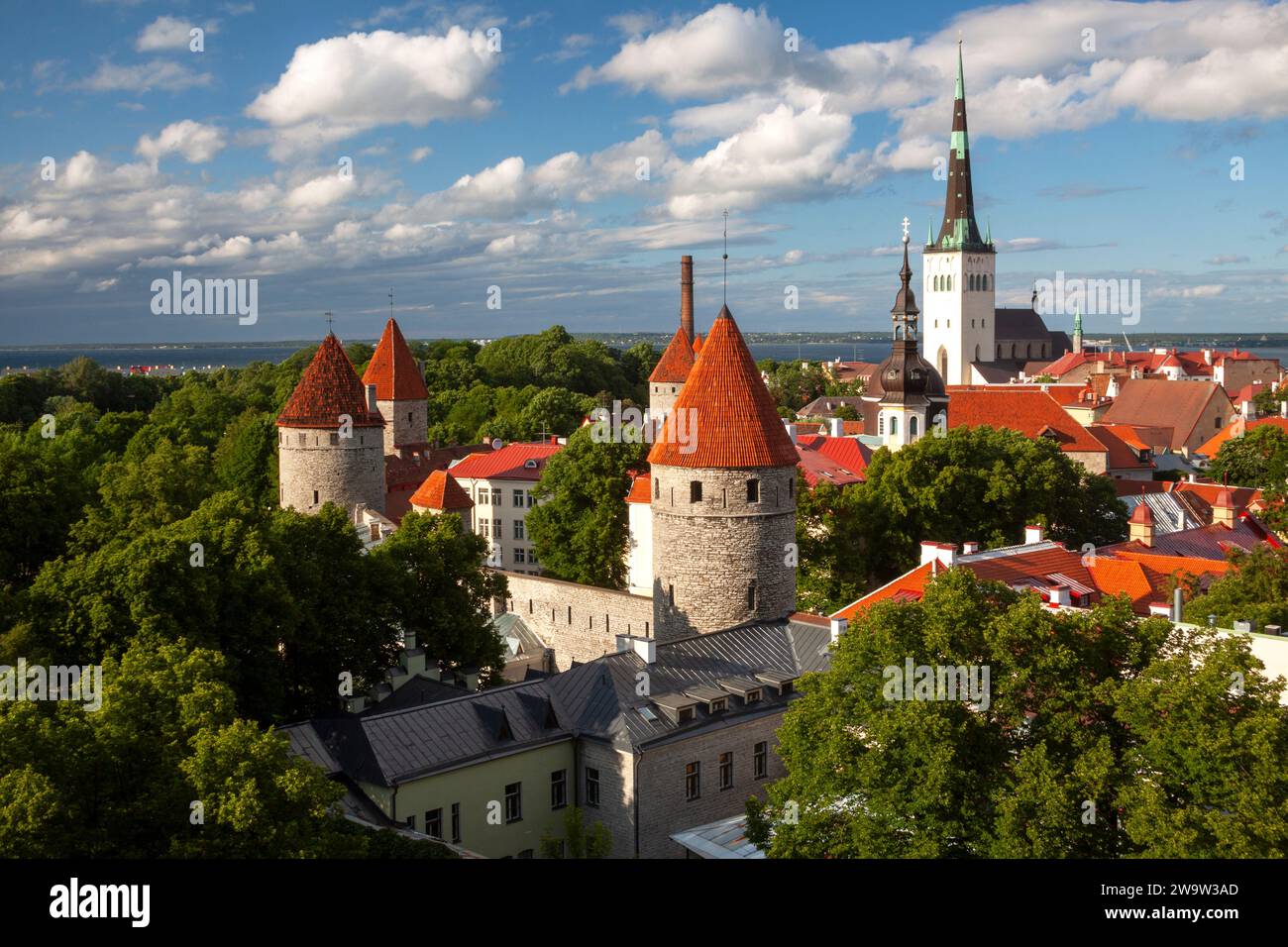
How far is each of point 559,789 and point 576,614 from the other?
11.6m

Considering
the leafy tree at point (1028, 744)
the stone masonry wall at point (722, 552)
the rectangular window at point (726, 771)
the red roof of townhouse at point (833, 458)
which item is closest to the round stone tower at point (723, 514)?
the stone masonry wall at point (722, 552)

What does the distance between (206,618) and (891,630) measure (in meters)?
11.6

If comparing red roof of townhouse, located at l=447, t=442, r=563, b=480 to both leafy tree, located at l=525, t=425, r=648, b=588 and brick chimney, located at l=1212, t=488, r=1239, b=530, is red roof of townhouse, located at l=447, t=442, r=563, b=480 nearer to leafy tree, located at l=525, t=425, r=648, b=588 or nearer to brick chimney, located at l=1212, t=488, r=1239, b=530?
leafy tree, located at l=525, t=425, r=648, b=588

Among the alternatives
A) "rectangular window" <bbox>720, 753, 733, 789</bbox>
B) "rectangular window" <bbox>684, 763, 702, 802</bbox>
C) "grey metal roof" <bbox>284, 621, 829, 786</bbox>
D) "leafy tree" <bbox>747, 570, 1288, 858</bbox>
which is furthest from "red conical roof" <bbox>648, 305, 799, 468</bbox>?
"leafy tree" <bbox>747, 570, 1288, 858</bbox>

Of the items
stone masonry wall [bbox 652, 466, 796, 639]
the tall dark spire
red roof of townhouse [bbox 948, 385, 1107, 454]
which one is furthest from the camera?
the tall dark spire

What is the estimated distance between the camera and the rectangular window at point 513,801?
809 inches

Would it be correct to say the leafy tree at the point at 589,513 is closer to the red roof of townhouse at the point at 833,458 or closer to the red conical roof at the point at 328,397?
the red conical roof at the point at 328,397

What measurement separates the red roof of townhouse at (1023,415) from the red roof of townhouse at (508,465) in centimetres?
1817

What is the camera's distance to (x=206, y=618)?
2127 centimetres

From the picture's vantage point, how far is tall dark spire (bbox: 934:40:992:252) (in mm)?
96938

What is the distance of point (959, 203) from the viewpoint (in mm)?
104812

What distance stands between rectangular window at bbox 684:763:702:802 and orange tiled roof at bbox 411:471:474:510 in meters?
22.3
